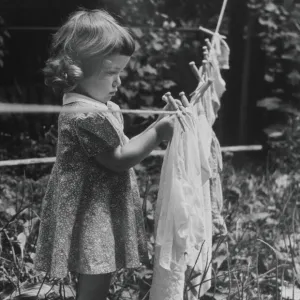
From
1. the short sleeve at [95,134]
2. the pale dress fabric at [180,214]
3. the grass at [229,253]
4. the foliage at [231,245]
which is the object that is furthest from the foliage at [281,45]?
the short sleeve at [95,134]

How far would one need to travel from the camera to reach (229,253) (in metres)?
2.84

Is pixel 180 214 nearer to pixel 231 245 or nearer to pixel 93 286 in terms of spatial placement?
pixel 93 286

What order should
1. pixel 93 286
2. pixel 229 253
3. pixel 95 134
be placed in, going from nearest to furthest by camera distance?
pixel 95 134, pixel 93 286, pixel 229 253

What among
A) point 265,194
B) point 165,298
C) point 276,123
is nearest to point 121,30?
point 165,298

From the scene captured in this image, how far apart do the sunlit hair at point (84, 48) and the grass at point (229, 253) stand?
0.74 meters

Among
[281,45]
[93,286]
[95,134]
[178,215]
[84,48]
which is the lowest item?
[93,286]

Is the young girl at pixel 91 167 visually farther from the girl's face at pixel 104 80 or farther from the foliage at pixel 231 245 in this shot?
the foliage at pixel 231 245

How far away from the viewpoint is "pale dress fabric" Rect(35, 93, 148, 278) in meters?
2.08

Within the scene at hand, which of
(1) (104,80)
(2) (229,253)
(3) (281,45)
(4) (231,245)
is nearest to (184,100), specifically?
(1) (104,80)

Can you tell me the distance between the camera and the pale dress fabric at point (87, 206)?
6.81 ft

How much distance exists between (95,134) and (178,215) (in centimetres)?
37

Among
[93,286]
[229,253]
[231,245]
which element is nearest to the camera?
[93,286]

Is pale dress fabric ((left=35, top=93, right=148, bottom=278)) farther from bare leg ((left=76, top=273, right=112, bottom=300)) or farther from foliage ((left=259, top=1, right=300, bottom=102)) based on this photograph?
foliage ((left=259, top=1, right=300, bottom=102))

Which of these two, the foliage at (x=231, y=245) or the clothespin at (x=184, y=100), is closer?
the clothespin at (x=184, y=100)
